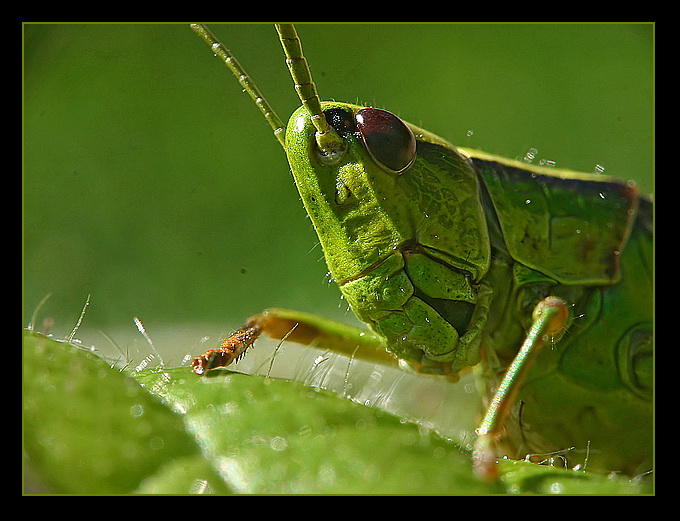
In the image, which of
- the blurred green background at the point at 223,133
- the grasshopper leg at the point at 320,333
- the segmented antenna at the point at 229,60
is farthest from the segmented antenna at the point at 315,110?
the blurred green background at the point at 223,133

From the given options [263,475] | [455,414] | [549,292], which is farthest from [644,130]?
[263,475]

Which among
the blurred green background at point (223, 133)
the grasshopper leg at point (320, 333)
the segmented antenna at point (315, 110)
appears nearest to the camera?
the segmented antenna at point (315, 110)

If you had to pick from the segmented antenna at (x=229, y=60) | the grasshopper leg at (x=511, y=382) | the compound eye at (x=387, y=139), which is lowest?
the grasshopper leg at (x=511, y=382)

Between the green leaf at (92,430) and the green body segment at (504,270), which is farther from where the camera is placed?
the green body segment at (504,270)

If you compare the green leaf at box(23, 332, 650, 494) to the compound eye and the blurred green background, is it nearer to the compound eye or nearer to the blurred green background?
the compound eye

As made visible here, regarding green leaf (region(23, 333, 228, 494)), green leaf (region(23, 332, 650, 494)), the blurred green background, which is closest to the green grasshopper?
green leaf (region(23, 332, 650, 494))

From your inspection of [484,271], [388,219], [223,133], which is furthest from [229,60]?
[223,133]

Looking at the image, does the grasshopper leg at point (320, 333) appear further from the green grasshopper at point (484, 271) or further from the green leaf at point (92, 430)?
the green leaf at point (92, 430)
